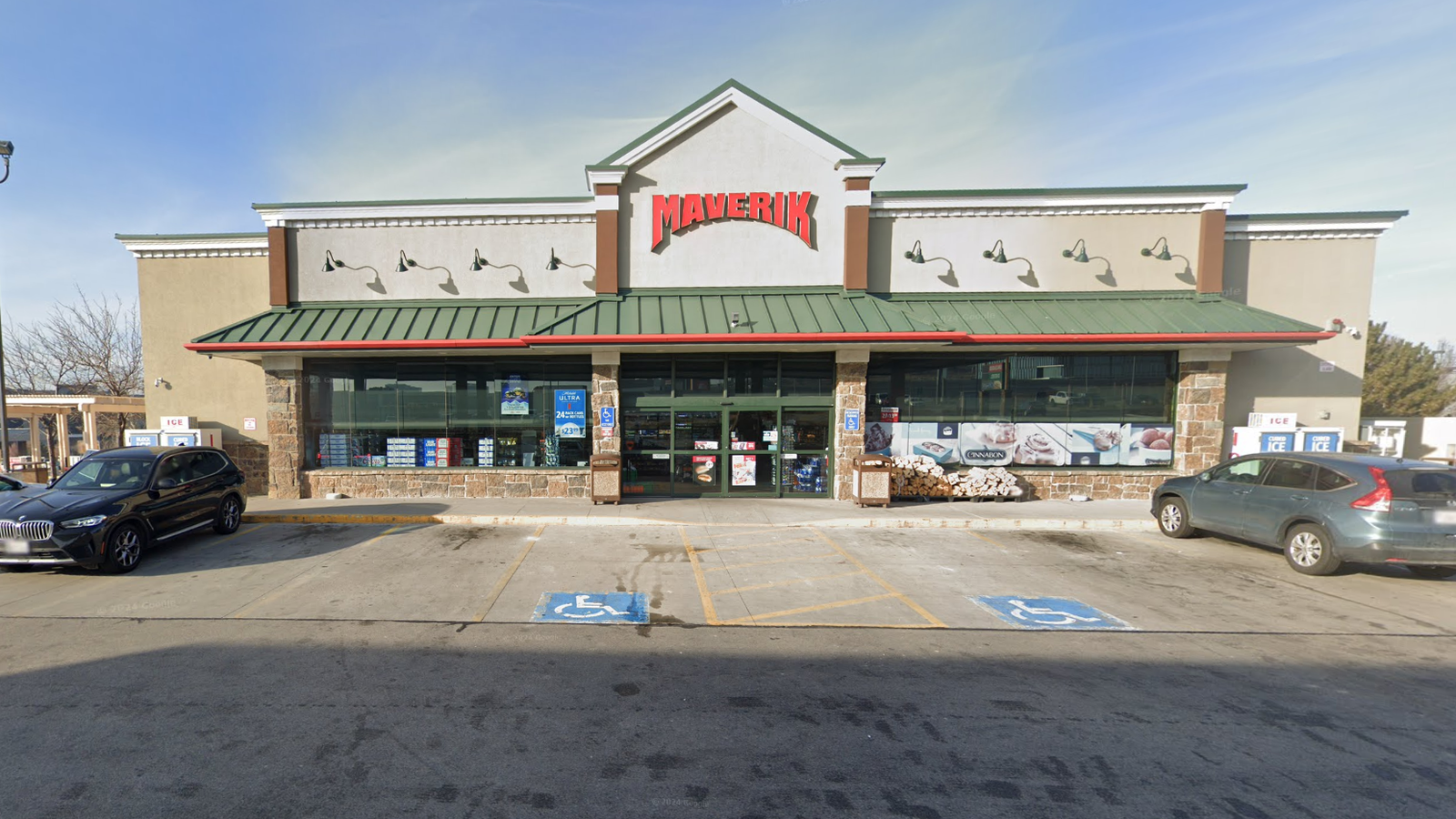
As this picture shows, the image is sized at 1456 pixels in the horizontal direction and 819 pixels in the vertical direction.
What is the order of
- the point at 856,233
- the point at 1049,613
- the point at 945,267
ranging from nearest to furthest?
1. the point at 1049,613
2. the point at 856,233
3. the point at 945,267

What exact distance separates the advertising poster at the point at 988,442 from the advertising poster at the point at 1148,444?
2.72 metres

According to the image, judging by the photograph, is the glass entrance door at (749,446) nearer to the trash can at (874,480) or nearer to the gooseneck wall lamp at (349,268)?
the trash can at (874,480)

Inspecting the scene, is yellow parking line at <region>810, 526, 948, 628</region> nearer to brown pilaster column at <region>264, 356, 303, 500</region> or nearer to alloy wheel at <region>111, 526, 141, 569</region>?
alloy wheel at <region>111, 526, 141, 569</region>

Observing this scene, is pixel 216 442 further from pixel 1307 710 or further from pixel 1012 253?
pixel 1012 253

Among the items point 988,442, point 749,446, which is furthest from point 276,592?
point 988,442

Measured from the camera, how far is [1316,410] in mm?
12625

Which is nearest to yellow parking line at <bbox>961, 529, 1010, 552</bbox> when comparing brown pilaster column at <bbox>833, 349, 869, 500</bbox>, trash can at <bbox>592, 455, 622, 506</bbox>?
brown pilaster column at <bbox>833, 349, 869, 500</bbox>

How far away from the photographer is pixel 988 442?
12594 millimetres

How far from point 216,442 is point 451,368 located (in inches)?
238

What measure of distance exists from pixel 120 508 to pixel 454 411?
5.80 m

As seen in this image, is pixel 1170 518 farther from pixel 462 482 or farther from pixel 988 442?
pixel 462 482

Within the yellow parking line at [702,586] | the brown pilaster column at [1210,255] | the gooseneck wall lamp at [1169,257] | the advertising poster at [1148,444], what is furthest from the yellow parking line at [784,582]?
the brown pilaster column at [1210,255]

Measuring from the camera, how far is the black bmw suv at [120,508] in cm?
666

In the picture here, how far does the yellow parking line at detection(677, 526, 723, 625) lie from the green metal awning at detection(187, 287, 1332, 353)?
4.34m
